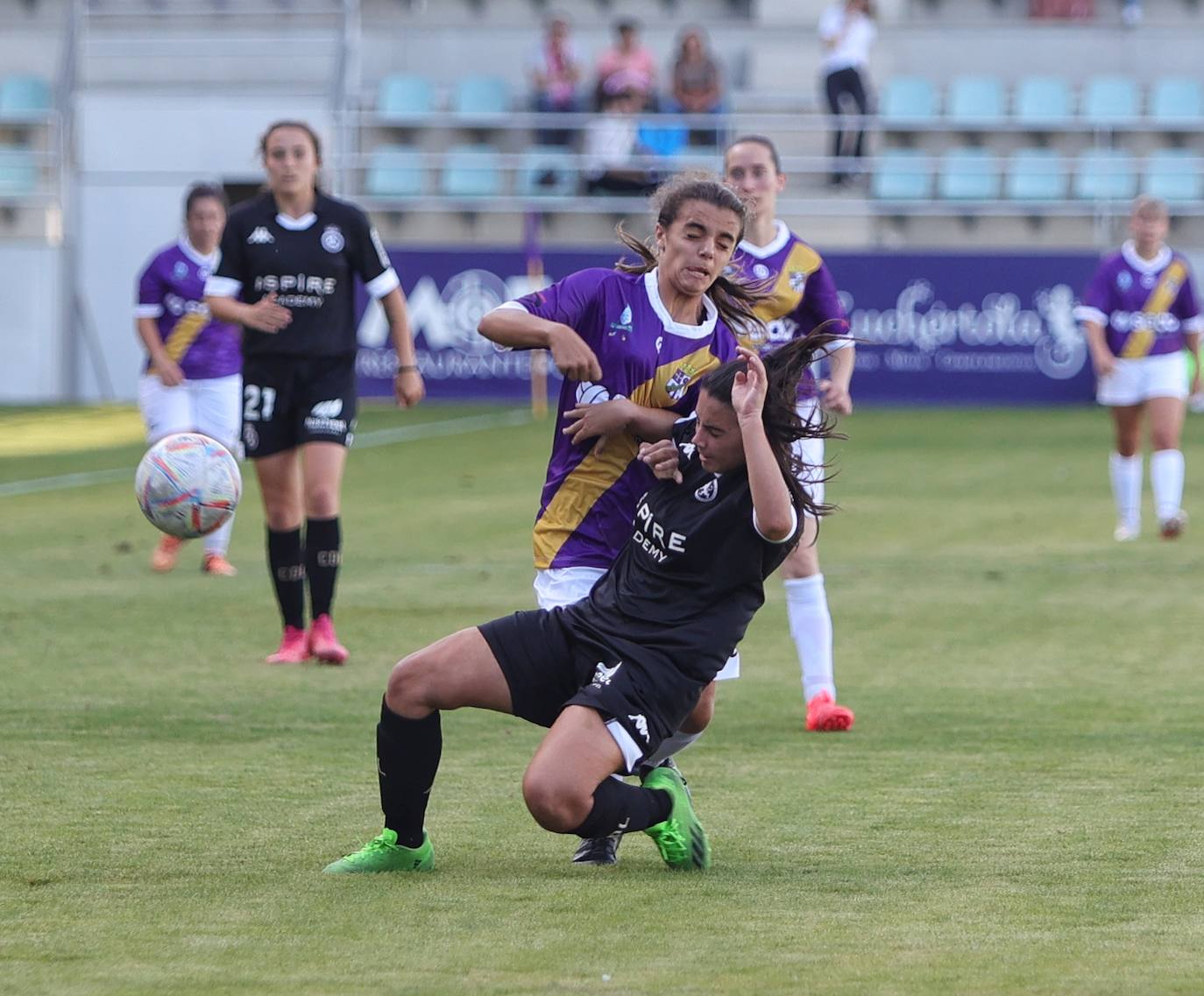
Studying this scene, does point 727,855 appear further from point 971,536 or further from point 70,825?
point 971,536

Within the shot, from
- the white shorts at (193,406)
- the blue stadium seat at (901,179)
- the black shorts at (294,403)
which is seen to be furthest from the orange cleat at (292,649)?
the blue stadium seat at (901,179)

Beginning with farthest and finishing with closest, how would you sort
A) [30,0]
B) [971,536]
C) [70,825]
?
[30,0] → [971,536] → [70,825]

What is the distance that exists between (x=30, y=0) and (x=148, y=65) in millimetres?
4181

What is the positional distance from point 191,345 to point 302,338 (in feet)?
12.6

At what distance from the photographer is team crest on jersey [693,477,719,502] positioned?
16.6 feet

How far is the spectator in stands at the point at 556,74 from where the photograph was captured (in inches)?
1089

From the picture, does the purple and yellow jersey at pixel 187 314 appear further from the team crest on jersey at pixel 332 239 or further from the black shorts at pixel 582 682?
the black shorts at pixel 582 682

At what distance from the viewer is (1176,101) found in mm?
28703

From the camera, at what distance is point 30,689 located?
7.98 metres

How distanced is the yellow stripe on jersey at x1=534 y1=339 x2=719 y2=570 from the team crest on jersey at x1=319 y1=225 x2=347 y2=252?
3682 mm

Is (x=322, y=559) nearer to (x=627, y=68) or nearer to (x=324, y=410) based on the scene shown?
(x=324, y=410)

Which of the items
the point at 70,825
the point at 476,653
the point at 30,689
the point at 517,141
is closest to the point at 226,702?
the point at 30,689

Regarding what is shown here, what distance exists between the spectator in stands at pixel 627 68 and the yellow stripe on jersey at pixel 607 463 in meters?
21.7

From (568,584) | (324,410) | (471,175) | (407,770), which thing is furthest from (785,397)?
(471,175)
